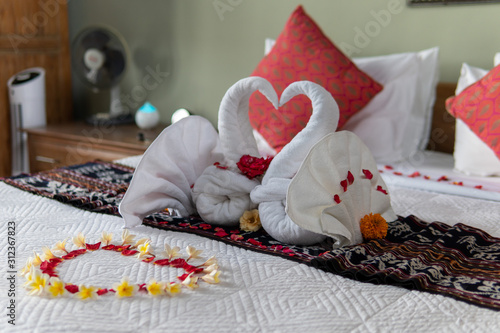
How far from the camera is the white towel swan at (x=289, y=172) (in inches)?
50.5

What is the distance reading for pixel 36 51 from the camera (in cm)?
335

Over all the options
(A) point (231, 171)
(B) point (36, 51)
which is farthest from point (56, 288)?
(B) point (36, 51)

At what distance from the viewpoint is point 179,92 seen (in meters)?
3.26

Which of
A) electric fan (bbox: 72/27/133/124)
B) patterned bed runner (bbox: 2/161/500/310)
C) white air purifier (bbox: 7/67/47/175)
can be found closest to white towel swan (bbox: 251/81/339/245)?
patterned bed runner (bbox: 2/161/500/310)

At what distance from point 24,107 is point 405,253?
8.68 ft

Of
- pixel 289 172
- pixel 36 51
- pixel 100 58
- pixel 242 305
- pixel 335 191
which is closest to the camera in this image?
pixel 242 305

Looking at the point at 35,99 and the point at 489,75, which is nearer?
the point at 489,75

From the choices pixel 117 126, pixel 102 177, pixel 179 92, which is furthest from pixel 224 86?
pixel 102 177

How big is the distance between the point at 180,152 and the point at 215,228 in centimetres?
25

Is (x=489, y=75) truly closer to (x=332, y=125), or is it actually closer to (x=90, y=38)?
(x=332, y=125)

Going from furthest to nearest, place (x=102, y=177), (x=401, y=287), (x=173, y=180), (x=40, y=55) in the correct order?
(x=40, y=55) < (x=102, y=177) < (x=173, y=180) < (x=401, y=287)

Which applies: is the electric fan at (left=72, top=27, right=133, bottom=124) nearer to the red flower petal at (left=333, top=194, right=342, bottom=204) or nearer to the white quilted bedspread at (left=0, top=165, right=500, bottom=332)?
the white quilted bedspread at (left=0, top=165, right=500, bottom=332)

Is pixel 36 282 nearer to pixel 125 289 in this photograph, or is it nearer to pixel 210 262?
pixel 125 289

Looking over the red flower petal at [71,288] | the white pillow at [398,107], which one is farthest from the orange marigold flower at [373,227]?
the white pillow at [398,107]
